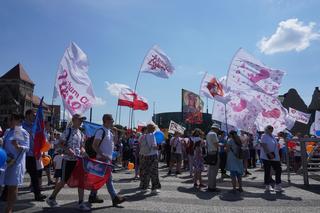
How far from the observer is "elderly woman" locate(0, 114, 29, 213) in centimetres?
605

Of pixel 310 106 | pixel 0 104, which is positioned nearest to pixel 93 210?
pixel 310 106

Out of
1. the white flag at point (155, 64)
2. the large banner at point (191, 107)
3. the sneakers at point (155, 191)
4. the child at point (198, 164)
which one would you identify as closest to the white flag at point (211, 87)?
the white flag at point (155, 64)

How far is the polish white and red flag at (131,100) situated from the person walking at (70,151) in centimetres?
1233

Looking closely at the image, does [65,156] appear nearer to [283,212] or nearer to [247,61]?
[283,212]

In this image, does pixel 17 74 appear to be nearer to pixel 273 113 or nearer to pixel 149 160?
pixel 273 113

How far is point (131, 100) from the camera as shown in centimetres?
2061

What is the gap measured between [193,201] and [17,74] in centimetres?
11586

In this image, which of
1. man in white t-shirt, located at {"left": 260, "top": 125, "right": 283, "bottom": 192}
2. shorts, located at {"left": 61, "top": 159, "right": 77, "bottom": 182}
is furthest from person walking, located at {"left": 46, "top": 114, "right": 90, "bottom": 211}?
man in white t-shirt, located at {"left": 260, "top": 125, "right": 283, "bottom": 192}

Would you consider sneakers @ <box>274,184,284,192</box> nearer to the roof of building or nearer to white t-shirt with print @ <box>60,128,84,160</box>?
white t-shirt with print @ <box>60,128,84,160</box>

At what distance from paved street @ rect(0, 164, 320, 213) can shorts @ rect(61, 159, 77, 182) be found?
0.59 m

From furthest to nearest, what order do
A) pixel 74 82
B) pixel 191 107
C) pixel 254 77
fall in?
1. pixel 191 107
2. pixel 254 77
3. pixel 74 82

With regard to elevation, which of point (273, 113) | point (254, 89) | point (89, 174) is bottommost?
point (89, 174)

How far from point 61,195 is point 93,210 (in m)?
1.97

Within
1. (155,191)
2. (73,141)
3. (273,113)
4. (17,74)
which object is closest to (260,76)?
(273,113)
